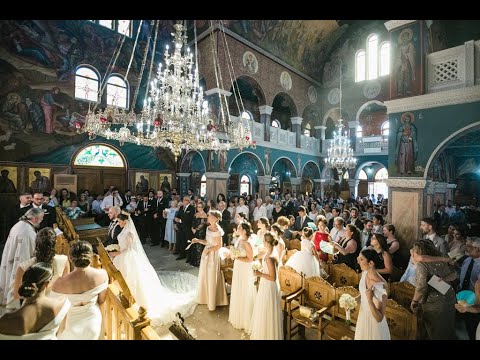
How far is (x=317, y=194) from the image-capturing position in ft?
65.4

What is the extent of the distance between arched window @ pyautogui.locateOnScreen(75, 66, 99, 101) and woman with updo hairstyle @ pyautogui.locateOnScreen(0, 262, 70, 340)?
Answer: 40.6 feet

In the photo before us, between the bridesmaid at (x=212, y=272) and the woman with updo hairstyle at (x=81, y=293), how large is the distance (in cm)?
248

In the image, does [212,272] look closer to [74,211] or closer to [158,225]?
[158,225]

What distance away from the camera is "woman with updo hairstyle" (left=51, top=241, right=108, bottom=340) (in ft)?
8.34

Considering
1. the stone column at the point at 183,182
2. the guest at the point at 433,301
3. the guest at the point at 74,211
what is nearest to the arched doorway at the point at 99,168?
the guest at the point at 74,211

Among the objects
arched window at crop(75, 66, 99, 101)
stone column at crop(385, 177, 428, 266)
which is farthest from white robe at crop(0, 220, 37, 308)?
arched window at crop(75, 66, 99, 101)

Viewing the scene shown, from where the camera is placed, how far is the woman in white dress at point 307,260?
15.9 ft

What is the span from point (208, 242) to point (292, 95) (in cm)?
1563

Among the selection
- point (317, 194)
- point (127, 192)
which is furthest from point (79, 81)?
point (317, 194)

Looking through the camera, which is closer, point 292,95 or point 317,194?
point 292,95

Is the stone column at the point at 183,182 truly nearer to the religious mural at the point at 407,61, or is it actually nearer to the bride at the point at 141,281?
the bride at the point at 141,281
